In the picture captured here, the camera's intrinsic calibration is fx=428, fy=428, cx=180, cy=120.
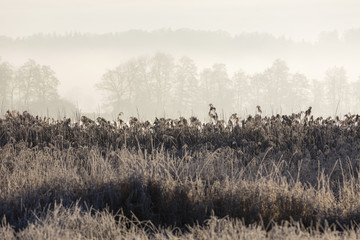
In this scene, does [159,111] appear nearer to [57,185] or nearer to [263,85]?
[263,85]

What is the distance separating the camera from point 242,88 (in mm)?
60094

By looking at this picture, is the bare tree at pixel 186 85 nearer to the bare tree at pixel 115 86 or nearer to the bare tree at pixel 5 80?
the bare tree at pixel 115 86

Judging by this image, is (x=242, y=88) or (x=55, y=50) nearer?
(x=242, y=88)

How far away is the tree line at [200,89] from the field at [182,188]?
4365 cm

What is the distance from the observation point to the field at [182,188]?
14.4 ft

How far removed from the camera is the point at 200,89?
58.1 metres

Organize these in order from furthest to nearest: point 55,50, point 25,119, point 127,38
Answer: point 127,38
point 55,50
point 25,119

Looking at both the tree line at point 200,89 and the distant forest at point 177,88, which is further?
the tree line at point 200,89

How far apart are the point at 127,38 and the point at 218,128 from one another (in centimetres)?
16105

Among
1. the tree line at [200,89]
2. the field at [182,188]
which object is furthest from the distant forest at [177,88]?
the field at [182,188]

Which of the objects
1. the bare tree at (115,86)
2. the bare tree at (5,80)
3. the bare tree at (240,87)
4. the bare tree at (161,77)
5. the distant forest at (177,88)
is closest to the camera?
the distant forest at (177,88)

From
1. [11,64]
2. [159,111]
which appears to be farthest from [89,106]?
[159,111]

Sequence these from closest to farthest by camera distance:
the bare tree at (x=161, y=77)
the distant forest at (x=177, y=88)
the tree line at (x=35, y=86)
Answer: the tree line at (x=35, y=86), the distant forest at (x=177, y=88), the bare tree at (x=161, y=77)

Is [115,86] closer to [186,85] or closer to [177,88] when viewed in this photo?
[177,88]
